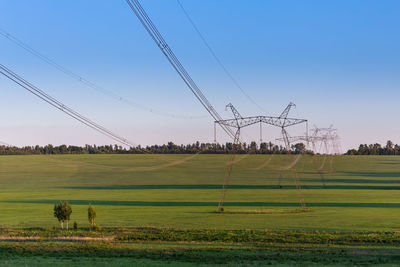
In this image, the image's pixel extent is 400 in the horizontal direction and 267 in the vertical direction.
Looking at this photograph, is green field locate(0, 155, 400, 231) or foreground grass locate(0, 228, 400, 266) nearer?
foreground grass locate(0, 228, 400, 266)

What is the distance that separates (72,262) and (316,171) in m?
151

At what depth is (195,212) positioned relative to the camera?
6100 cm

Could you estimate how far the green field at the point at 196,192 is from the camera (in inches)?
2036

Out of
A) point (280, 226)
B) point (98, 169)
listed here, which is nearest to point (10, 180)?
point (98, 169)

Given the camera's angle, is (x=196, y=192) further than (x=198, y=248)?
Yes

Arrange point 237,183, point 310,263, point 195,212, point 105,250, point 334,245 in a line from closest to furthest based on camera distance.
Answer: point 310,263 < point 105,250 < point 334,245 < point 195,212 < point 237,183

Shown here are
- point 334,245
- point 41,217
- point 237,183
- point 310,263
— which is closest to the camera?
point 310,263

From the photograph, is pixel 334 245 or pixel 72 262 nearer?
pixel 72 262

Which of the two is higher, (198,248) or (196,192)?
(196,192)

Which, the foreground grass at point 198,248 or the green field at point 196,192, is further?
the green field at point 196,192

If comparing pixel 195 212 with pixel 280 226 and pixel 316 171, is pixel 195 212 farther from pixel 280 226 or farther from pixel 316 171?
pixel 316 171

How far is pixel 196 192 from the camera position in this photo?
102 m

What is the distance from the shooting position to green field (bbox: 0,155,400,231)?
170ft

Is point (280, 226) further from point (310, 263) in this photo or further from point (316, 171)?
point (316, 171)
